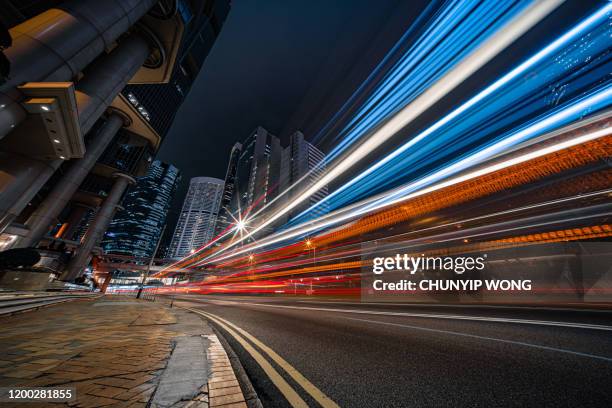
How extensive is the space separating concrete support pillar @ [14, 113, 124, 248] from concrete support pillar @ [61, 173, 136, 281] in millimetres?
7550

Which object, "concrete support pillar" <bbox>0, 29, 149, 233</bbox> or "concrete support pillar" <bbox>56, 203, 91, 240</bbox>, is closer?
"concrete support pillar" <bbox>0, 29, 149, 233</bbox>

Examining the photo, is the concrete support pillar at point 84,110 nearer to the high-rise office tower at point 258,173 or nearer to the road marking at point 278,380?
the road marking at point 278,380

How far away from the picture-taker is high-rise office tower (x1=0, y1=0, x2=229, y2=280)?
396 inches

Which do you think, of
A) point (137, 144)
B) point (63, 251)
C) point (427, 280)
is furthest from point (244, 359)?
point (137, 144)

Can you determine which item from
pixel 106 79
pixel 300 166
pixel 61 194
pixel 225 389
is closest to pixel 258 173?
pixel 300 166

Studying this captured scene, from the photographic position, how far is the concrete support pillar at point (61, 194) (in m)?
23.9

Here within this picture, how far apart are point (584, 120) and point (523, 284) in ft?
29.2

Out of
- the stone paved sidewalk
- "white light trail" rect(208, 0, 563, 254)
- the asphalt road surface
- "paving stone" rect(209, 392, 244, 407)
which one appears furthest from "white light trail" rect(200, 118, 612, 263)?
the stone paved sidewalk

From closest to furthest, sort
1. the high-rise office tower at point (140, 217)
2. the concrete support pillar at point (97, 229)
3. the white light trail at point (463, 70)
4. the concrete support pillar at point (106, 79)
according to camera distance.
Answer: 1. the white light trail at point (463, 70)
2. the concrete support pillar at point (106, 79)
3. the concrete support pillar at point (97, 229)
4. the high-rise office tower at point (140, 217)

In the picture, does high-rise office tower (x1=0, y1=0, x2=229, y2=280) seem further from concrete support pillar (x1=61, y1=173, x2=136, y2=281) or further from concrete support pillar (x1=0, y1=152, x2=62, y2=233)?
concrete support pillar (x1=61, y1=173, x2=136, y2=281)

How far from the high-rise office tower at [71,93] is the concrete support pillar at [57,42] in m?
0.04

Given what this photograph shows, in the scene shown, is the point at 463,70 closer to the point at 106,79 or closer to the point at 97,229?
the point at 106,79

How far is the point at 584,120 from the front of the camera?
927 centimetres

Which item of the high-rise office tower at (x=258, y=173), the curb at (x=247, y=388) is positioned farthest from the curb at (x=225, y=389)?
the high-rise office tower at (x=258, y=173)
